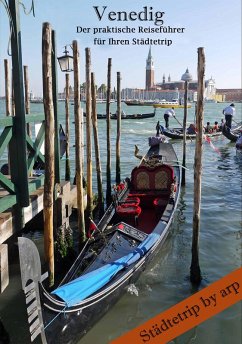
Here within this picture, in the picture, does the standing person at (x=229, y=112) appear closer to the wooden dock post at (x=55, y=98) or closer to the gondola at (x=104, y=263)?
the gondola at (x=104, y=263)

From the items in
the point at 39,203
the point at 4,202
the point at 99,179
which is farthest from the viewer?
the point at 99,179

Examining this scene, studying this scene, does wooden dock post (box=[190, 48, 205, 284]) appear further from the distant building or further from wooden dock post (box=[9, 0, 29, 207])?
the distant building

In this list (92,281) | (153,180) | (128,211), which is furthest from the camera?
(153,180)

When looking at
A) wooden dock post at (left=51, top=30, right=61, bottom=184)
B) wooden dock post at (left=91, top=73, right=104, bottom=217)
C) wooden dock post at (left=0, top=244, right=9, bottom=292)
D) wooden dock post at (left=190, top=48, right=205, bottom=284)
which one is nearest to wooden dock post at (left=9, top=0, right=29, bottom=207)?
wooden dock post at (left=0, top=244, right=9, bottom=292)

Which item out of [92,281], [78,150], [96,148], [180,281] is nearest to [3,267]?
[92,281]

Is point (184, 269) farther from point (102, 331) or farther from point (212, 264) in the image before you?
point (102, 331)

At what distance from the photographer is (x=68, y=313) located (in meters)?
3.38

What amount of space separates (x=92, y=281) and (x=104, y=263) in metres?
0.60

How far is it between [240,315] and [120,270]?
139 cm

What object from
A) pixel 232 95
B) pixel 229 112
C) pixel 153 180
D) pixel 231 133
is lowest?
pixel 153 180

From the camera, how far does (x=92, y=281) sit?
3811 millimetres

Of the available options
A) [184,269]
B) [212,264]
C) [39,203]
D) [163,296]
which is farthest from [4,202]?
[212,264]

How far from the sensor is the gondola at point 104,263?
9.57ft

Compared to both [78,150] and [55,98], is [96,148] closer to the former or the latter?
[78,150]
